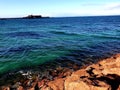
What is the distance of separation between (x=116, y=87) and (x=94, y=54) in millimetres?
12170

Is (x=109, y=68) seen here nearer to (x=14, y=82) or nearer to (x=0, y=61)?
(x=14, y=82)

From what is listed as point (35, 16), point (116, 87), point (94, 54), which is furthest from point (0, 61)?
point (35, 16)

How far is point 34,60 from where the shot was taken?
18.2 meters

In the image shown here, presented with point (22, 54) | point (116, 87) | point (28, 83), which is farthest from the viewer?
point (22, 54)

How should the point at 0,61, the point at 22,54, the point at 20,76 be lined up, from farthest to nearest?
1. the point at 22,54
2. the point at 0,61
3. the point at 20,76

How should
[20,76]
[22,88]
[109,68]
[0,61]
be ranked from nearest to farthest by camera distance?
[109,68] → [22,88] → [20,76] → [0,61]

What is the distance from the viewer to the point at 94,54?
2053cm

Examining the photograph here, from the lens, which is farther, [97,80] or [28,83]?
[28,83]

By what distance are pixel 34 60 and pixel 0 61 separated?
3.04 m

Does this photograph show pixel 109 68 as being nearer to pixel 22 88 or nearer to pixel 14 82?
pixel 22 88

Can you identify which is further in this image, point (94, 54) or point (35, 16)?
point (35, 16)

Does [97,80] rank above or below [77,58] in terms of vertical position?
above

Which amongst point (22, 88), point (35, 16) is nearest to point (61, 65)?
point (22, 88)

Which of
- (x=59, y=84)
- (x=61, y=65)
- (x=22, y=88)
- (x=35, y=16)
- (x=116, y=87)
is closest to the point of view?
(x=116, y=87)
